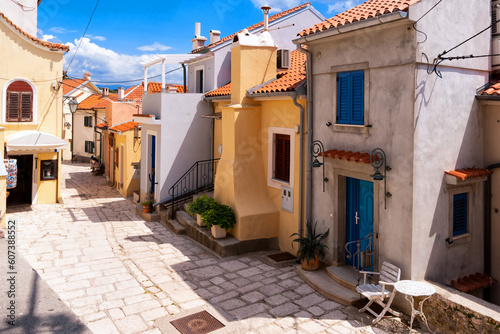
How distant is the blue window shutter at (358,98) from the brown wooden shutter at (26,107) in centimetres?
1434

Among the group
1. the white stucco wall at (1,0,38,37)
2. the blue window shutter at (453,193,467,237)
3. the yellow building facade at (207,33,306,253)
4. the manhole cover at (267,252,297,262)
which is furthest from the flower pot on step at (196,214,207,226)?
the white stucco wall at (1,0,38,37)

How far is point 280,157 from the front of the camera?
11.4 meters

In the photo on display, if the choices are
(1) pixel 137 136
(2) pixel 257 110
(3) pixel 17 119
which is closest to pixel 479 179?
(2) pixel 257 110

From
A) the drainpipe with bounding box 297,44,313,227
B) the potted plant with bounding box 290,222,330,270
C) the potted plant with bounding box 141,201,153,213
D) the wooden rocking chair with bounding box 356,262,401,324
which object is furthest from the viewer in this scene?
the potted plant with bounding box 141,201,153,213

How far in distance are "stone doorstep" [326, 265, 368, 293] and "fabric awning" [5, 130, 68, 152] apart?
13205 millimetres

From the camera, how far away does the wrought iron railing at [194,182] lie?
15336mm

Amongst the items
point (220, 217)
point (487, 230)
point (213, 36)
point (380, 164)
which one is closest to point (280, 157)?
point (220, 217)

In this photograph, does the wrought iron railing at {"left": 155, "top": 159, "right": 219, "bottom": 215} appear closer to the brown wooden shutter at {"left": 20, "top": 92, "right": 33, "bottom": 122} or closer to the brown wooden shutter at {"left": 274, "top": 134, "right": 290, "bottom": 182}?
the brown wooden shutter at {"left": 274, "top": 134, "right": 290, "bottom": 182}

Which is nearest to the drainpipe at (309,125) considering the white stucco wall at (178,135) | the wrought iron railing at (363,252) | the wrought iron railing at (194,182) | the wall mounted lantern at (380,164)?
the wrought iron railing at (363,252)

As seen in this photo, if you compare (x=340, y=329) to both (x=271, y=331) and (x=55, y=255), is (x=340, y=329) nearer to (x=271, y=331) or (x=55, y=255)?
(x=271, y=331)

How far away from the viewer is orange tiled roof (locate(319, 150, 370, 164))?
26.3 ft

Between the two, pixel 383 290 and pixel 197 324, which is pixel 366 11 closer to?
pixel 383 290

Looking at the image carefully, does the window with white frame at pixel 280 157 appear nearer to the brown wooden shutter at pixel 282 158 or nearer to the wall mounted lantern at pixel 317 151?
the brown wooden shutter at pixel 282 158

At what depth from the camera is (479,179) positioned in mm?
8125
